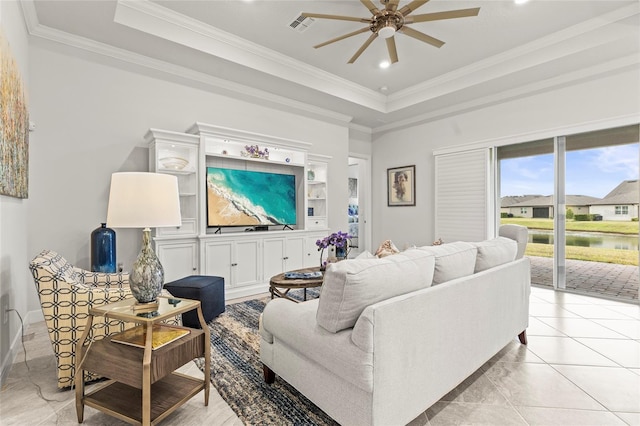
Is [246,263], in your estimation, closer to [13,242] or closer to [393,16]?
[13,242]

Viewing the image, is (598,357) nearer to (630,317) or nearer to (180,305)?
(630,317)

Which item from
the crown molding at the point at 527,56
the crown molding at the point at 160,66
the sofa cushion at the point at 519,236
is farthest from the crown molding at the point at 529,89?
the sofa cushion at the point at 519,236

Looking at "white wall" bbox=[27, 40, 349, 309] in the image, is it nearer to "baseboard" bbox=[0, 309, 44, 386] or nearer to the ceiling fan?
"baseboard" bbox=[0, 309, 44, 386]

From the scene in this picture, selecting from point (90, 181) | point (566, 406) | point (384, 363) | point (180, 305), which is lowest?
point (566, 406)

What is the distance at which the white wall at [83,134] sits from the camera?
10.6ft

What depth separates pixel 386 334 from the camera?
137 centimetres

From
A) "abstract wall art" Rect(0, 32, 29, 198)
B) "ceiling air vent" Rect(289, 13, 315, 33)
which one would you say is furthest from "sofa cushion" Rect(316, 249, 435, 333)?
"ceiling air vent" Rect(289, 13, 315, 33)

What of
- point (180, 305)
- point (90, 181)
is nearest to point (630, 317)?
point (180, 305)

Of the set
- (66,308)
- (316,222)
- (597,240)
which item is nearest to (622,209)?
(597,240)

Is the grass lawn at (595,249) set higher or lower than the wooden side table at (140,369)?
higher

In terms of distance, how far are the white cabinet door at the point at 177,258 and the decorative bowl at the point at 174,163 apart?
0.93 meters

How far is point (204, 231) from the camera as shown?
3861 millimetres

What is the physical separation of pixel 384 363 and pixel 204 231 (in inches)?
121

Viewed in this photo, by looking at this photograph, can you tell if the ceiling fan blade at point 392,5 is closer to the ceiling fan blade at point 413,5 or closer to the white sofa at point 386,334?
the ceiling fan blade at point 413,5
